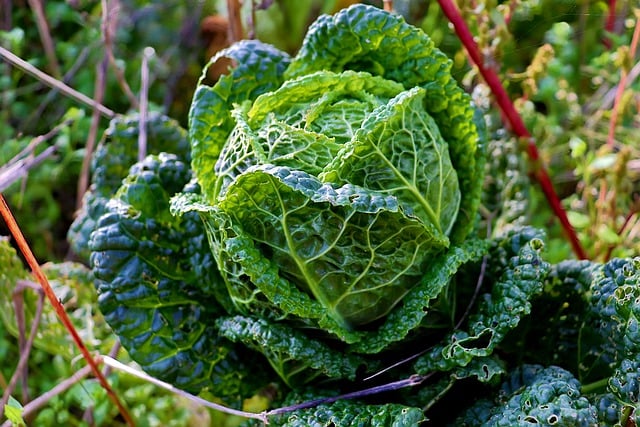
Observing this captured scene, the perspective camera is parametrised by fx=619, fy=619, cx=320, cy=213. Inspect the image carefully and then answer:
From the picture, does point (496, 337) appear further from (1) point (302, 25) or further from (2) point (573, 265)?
(1) point (302, 25)

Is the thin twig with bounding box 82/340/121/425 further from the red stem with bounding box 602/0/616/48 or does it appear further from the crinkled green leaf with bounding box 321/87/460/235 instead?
the red stem with bounding box 602/0/616/48

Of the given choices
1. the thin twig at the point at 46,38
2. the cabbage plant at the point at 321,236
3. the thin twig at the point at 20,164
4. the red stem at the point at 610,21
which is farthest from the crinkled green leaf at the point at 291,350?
the red stem at the point at 610,21

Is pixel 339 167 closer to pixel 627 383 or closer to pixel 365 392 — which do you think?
pixel 365 392

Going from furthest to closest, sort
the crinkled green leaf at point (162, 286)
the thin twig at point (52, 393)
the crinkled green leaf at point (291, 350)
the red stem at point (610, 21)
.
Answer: the red stem at point (610, 21), the thin twig at point (52, 393), the crinkled green leaf at point (162, 286), the crinkled green leaf at point (291, 350)

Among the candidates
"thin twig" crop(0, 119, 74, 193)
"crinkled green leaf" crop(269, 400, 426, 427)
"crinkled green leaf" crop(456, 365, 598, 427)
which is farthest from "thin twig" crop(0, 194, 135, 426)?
"crinkled green leaf" crop(456, 365, 598, 427)

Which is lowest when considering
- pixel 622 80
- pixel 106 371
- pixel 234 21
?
pixel 106 371

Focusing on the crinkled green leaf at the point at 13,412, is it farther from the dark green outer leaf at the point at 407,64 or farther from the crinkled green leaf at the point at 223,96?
the dark green outer leaf at the point at 407,64

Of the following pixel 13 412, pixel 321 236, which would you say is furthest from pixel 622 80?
pixel 13 412

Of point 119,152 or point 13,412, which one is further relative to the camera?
point 119,152
